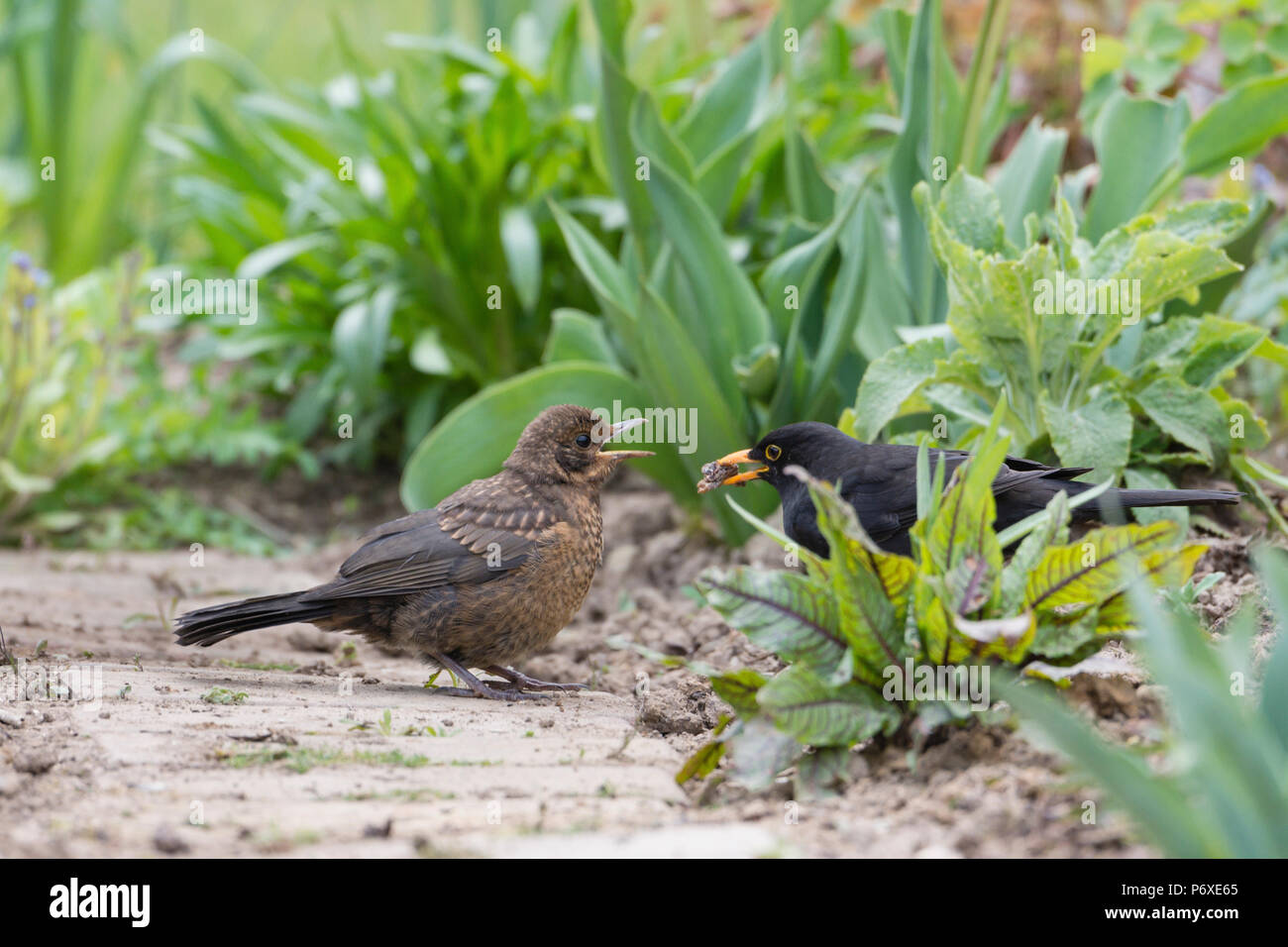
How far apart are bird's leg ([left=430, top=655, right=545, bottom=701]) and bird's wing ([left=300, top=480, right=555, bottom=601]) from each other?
0.23 metres

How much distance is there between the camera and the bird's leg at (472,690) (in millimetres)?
3373

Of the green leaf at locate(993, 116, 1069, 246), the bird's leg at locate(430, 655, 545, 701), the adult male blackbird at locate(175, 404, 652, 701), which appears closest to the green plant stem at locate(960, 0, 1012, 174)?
the green leaf at locate(993, 116, 1069, 246)

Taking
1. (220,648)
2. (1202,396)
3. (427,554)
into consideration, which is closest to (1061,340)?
(1202,396)

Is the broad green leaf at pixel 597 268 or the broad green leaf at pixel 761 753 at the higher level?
the broad green leaf at pixel 597 268

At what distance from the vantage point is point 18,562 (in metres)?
5.04

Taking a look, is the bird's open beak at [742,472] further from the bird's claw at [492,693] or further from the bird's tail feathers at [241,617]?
the bird's tail feathers at [241,617]

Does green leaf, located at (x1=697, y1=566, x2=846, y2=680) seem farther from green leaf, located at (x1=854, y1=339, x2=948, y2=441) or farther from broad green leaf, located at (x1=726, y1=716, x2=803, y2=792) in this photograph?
green leaf, located at (x1=854, y1=339, x2=948, y2=441)

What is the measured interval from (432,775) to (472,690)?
1081 mm

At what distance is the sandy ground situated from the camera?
2002 mm

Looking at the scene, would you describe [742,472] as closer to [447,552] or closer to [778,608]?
[447,552]

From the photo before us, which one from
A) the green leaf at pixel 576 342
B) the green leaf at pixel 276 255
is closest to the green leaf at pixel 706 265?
the green leaf at pixel 576 342

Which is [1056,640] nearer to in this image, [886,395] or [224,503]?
[886,395]

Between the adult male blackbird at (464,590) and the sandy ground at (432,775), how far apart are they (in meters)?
0.16

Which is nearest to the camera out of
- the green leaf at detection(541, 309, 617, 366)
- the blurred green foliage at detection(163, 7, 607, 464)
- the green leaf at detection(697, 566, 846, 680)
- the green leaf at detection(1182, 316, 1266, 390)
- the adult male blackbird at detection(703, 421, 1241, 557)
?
the green leaf at detection(697, 566, 846, 680)
